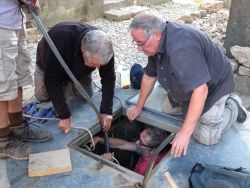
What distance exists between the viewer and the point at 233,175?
94.3 inches

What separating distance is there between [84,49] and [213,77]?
1.14m

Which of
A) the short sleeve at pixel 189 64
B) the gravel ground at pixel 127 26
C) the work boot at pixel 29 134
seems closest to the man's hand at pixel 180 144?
the short sleeve at pixel 189 64

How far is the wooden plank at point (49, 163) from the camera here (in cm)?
273

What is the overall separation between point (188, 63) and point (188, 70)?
5 cm

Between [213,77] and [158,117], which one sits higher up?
[213,77]

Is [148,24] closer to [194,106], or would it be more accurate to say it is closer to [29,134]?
[194,106]

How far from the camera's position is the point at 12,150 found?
2.94m

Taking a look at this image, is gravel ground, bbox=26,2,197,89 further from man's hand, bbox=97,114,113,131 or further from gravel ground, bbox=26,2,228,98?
man's hand, bbox=97,114,113,131

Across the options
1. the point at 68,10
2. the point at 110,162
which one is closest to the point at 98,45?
the point at 110,162

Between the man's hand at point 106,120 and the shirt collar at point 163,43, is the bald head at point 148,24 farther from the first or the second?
the man's hand at point 106,120

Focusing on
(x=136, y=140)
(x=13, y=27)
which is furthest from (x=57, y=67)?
(x=136, y=140)

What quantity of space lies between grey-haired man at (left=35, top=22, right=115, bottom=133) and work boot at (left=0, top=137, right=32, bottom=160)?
1.43ft

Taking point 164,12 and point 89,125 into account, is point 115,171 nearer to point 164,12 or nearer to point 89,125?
point 89,125

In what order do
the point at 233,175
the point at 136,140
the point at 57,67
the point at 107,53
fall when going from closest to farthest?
the point at 233,175 < the point at 107,53 < the point at 57,67 < the point at 136,140
